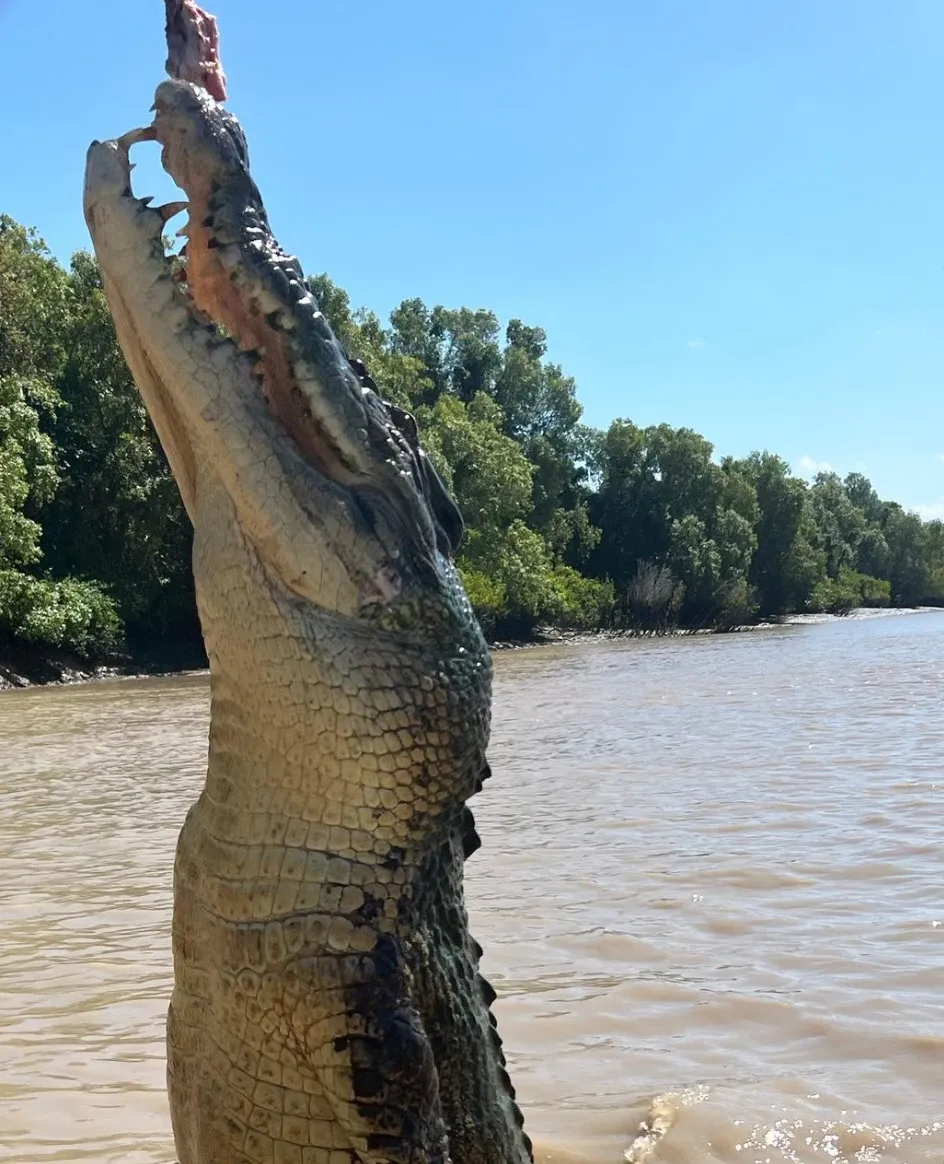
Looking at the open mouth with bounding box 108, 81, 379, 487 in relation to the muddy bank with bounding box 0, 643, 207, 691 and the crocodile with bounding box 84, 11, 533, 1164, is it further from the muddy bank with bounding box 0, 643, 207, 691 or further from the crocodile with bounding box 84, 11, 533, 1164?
the muddy bank with bounding box 0, 643, 207, 691

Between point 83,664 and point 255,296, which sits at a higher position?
point 255,296

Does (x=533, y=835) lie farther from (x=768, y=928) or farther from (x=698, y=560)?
(x=698, y=560)

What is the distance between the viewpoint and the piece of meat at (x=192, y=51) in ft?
7.47

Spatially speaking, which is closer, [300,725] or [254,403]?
[300,725]

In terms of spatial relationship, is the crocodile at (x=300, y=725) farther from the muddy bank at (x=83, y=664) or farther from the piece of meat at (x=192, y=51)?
the muddy bank at (x=83, y=664)

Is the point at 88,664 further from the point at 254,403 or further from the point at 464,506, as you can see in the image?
the point at 254,403

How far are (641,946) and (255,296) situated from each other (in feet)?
10.7

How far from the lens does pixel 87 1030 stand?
361 centimetres

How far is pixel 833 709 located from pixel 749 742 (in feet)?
9.13

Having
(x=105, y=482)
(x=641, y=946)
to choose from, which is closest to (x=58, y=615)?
(x=105, y=482)

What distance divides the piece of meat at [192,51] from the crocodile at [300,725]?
0.15 m

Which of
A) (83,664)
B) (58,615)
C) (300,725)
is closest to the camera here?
(300,725)

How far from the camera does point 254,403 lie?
1936 millimetres

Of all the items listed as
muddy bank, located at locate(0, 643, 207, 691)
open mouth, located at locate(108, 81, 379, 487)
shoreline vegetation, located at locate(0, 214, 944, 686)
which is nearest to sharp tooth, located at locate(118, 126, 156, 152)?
open mouth, located at locate(108, 81, 379, 487)
